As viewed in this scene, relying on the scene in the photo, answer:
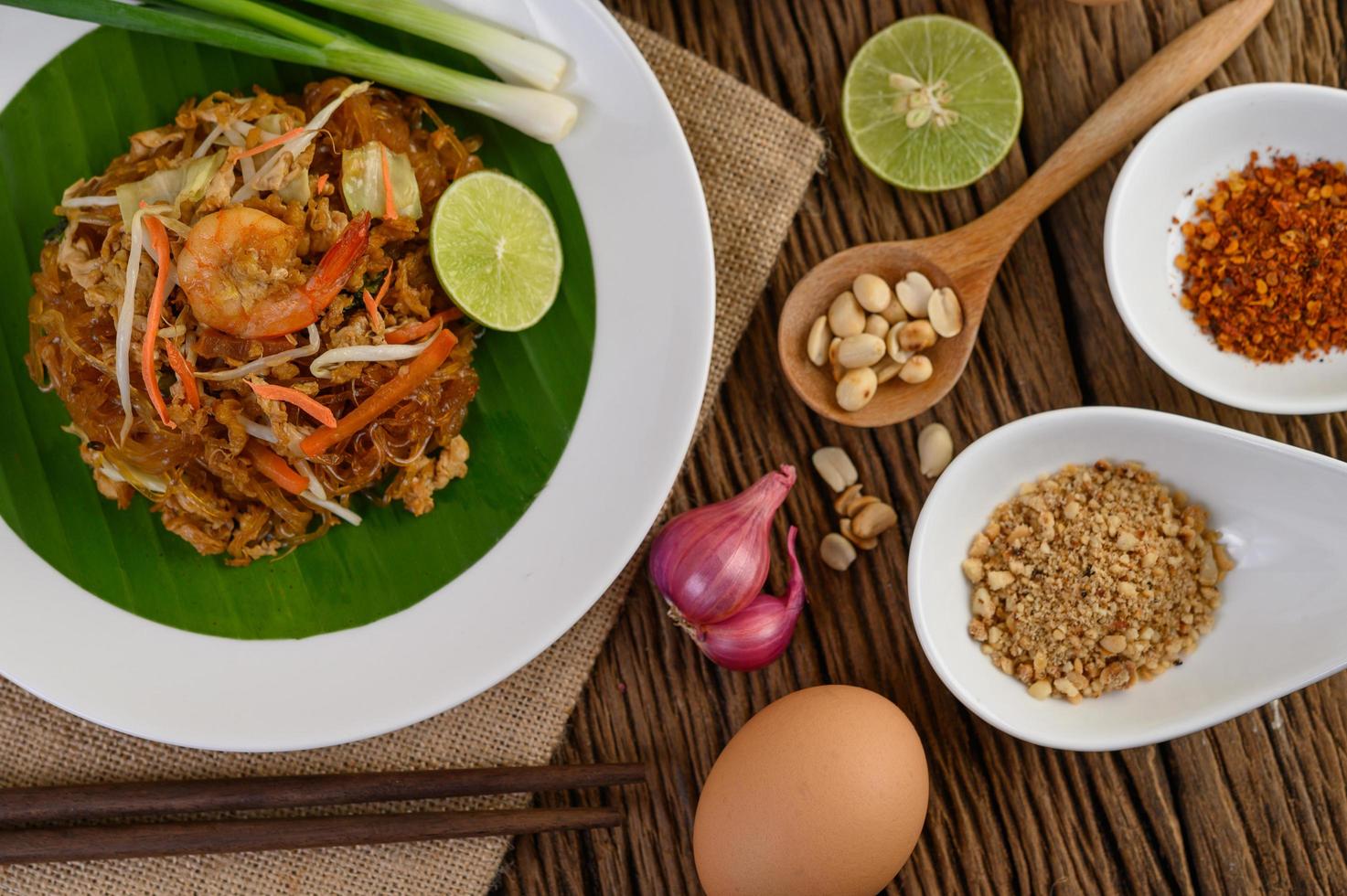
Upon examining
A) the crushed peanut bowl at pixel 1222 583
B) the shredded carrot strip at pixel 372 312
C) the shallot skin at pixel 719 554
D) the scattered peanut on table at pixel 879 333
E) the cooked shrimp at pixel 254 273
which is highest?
the cooked shrimp at pixel 254 273

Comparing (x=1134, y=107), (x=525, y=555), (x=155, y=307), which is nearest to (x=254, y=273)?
(x=155, y=307)

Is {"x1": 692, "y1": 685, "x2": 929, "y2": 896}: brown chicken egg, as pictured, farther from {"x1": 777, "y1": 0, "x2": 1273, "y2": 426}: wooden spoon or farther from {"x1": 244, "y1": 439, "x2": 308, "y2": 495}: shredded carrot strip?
{"x1": 244, "y1": 439, "x2": 308, "y2": 495}: shredded carrot strip

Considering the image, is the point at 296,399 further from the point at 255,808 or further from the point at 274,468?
the point at 255,808

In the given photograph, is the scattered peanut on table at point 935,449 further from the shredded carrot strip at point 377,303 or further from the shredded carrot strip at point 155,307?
the shredded carrot strip at point 155,307

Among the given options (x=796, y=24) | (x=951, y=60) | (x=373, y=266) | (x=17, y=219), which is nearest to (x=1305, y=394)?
(x=951, y=60)

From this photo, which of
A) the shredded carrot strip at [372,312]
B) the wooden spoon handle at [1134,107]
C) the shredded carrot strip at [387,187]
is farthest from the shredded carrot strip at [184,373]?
the wooden spoon handle at [1134,107]

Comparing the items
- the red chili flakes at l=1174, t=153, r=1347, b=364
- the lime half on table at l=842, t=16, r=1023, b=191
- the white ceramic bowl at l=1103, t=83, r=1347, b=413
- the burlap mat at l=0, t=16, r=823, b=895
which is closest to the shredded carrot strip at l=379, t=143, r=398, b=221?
the burlap mat at l=0, t=16, r=823, b=895

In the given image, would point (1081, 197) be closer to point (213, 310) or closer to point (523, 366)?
point (523, 366)
